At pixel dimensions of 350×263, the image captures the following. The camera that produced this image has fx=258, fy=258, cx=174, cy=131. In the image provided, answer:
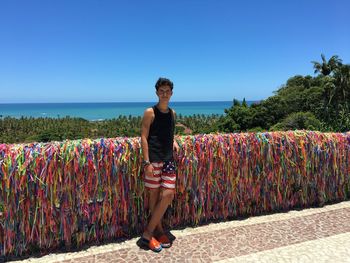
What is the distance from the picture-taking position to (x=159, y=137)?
298cm

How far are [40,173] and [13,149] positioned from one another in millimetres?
391

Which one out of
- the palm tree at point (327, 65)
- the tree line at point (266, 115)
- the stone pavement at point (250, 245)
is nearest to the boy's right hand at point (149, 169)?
the stone pavement at point (250, 245)

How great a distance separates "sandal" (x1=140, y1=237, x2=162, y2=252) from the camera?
9.66 feet

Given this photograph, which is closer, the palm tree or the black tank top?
the black tank top

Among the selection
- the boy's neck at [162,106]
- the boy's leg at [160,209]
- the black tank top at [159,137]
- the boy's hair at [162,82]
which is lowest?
the boy's leg at [160,209]

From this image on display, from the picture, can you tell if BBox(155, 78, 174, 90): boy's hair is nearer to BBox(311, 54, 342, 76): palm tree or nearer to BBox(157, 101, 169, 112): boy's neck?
BBox(157, 101, 169, 112): boy's neck

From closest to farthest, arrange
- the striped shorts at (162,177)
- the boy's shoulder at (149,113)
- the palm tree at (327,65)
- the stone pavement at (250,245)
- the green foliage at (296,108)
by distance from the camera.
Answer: the stone pavement at (250,245)
the boy's shoulder at (149,113)
the striped shorts at (162,177)
the green foliage at (296,108)
the palm tree at (327,65)

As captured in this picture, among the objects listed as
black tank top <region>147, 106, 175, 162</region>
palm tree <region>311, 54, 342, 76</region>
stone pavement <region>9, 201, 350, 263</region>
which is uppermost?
palm tree <region>311, 54, 342, 76</region>

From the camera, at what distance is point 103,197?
3.13m

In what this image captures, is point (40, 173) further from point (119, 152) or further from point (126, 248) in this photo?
point (126, 248)

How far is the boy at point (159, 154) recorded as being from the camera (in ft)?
9.66

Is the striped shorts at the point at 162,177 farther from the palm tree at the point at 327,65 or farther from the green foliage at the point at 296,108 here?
the palm tree at the point at 327,65

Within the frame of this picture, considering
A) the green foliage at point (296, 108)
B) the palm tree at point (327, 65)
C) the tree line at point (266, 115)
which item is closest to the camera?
the tree line at point (266, 115)

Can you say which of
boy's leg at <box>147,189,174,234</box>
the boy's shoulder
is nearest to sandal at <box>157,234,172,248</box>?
boy's leg at <box>147,189,174,234</box>
